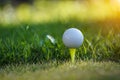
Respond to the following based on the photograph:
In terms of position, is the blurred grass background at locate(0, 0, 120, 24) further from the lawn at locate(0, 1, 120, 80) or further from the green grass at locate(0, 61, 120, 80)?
the green grass at locate(0, 61, 120, 80)

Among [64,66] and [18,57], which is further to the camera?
[18,57]

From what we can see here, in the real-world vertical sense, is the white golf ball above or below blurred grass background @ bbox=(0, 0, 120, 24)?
below

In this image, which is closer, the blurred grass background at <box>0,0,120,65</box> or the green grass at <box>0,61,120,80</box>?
the green grass at <box>0,61,120,80</box>

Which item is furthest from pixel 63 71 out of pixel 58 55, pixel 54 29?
pixel 54 29

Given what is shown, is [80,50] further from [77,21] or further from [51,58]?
[77,21]

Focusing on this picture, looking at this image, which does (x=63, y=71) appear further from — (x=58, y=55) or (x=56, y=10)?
(x=56, y=10)

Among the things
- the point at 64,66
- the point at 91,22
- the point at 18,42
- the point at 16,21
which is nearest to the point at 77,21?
the point at 91,22

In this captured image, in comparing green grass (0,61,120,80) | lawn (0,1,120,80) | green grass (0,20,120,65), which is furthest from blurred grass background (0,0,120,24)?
green grass (0,61,120,80)

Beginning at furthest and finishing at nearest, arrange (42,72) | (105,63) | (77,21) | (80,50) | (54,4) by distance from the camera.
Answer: (54,4)
(77,21)
(80,50)
(105,63)
(42,72)

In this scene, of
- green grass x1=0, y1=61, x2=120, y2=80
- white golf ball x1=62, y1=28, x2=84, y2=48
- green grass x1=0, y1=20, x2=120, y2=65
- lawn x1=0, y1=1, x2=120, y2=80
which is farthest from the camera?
green grass x1=0, y1=20, x2=120, y2=65
